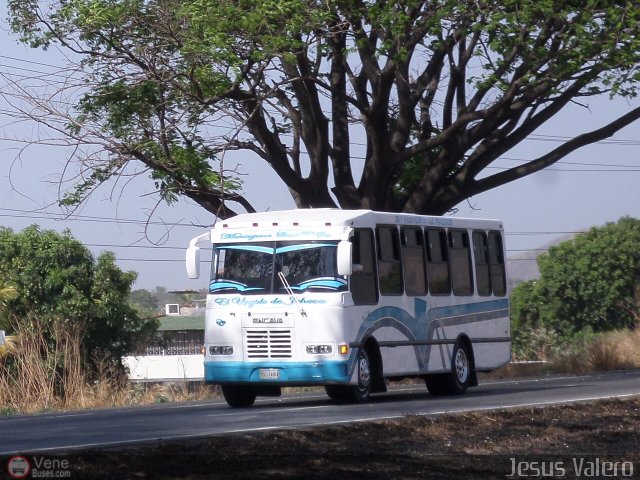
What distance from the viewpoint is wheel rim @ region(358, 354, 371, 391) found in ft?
61.8

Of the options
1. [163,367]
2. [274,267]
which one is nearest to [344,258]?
[274,267]

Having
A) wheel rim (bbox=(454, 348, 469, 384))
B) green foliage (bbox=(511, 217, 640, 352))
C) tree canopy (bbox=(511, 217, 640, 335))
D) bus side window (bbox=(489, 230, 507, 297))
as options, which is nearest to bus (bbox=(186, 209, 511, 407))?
wheel rim (bbox=(454, 348, 469, 384))

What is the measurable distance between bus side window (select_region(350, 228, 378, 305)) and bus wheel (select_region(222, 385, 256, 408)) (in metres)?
2.28

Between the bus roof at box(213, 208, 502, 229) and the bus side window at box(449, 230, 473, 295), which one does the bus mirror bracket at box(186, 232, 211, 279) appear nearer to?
the bus roof at box(213, 208, 502, 229)

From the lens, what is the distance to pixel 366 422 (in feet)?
45.6

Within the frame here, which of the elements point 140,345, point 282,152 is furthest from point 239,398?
point 140,345

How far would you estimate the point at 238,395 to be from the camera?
1931 cm

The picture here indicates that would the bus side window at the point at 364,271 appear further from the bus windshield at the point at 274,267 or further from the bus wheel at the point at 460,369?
the bus wheel at the point at 460,369

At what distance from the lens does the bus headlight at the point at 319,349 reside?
18.3m

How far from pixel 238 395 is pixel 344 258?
9.89 ft

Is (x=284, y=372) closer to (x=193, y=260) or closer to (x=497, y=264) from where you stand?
(x=193, y=260)

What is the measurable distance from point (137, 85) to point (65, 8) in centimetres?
211

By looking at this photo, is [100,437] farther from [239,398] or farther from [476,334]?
[476,334]

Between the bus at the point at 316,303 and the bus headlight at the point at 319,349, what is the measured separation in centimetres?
1
